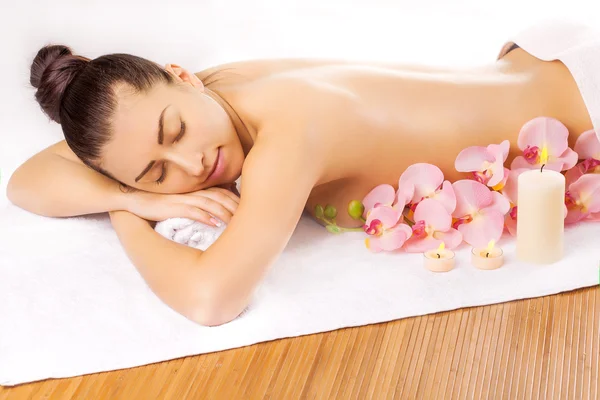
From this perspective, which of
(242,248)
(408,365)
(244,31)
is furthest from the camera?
(244,31)

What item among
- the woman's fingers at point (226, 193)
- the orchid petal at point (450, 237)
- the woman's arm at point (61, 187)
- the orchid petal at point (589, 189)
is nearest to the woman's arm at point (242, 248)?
the woman's fingers at point (226, 193)

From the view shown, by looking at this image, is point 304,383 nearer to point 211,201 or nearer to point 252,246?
point 252,246

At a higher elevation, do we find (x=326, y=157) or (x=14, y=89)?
(x=326, y=157)

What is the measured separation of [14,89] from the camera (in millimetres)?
3521

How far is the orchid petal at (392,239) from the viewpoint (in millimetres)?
2426

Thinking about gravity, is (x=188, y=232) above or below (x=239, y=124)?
below

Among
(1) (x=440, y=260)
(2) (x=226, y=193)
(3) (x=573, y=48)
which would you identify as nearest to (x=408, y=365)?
(1) (x=440, y=260)

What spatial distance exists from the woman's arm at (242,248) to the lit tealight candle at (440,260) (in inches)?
13.5

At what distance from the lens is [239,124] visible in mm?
2455

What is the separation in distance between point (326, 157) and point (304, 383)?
631 millimetres

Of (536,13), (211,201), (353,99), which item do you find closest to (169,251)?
(211,201)

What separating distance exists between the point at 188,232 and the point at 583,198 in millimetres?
1043

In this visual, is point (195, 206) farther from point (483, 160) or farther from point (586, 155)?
point (586, 155)

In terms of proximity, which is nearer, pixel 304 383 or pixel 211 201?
pixel 304 383
